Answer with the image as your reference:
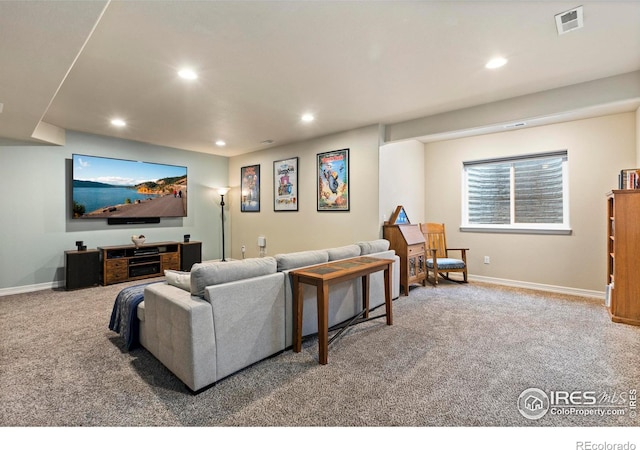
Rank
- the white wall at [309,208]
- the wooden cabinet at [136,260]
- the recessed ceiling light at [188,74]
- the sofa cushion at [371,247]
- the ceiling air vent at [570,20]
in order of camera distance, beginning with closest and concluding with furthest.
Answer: the ceiling air vent at [570,20] → the recessed ceiling light at [188,74] → the sofa cushion at [371,247] → the white wall at [309,208] → the wooden cabinet at [136,260]

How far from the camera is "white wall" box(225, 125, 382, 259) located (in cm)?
454

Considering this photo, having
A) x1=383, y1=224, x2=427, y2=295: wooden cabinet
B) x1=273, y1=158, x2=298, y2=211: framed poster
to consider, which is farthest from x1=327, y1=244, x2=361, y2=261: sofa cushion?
x1=273, y1=158, x2=298, y2=211: framed poster

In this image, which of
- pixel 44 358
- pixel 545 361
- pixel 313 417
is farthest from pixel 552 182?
pixel 44 358

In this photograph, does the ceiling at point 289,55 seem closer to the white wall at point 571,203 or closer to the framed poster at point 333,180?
the framed poster at point 333,180

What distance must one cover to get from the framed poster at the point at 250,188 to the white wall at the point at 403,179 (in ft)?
9.23

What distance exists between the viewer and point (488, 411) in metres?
1.71

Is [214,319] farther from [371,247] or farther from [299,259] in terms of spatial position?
[371,247]

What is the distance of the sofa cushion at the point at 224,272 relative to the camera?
203 cm

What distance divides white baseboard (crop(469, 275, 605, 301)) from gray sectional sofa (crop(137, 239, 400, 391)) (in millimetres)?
3548

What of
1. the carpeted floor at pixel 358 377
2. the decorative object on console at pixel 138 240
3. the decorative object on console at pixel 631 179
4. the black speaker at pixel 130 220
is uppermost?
the decorative object on console at pixel 631 179

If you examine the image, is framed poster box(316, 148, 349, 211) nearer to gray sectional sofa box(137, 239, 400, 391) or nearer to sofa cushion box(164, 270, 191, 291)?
gray sectional sofa box(137, 239, 400, 391)

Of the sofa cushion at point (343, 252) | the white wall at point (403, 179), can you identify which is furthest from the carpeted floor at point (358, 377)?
the white wall at point (403, 179)
